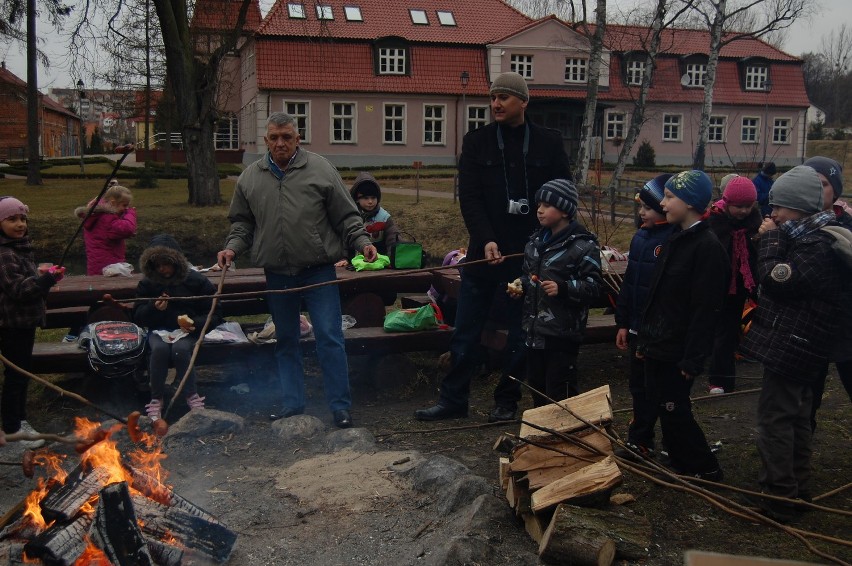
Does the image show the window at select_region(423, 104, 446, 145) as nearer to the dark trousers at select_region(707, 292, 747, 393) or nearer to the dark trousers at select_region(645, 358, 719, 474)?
the dark trousers at select_region(707, 292, 747, 393)

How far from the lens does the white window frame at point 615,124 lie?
4162 cm

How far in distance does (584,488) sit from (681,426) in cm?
113

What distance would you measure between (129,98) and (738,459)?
144 ft

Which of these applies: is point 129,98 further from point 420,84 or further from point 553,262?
point 553,262

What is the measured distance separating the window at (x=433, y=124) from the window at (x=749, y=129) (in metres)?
15.2

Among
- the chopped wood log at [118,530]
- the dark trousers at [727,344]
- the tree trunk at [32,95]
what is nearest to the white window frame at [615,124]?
the tree trunk at [32,95]

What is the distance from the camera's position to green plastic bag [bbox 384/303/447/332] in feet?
23.8

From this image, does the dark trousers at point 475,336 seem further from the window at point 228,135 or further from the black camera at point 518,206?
the window at point 228,135

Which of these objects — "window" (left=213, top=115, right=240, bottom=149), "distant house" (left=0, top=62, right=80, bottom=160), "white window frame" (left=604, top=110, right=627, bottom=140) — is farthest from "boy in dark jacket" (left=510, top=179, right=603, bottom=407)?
"distant house" (left=0, top=62, right=80, bottom=160)

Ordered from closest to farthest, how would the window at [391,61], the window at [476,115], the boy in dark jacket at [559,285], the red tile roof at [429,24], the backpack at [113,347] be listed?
the boy in dark jacket at [559,285], the backpack at [113,347], the red tile roof at [429,24], the window at [391,61], the window at [476,115]

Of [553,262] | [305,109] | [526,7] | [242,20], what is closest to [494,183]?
[553,262]

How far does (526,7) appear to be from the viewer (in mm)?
44188

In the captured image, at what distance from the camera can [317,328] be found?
6.09 meters

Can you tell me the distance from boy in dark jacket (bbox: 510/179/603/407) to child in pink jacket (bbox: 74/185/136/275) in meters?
4.44
